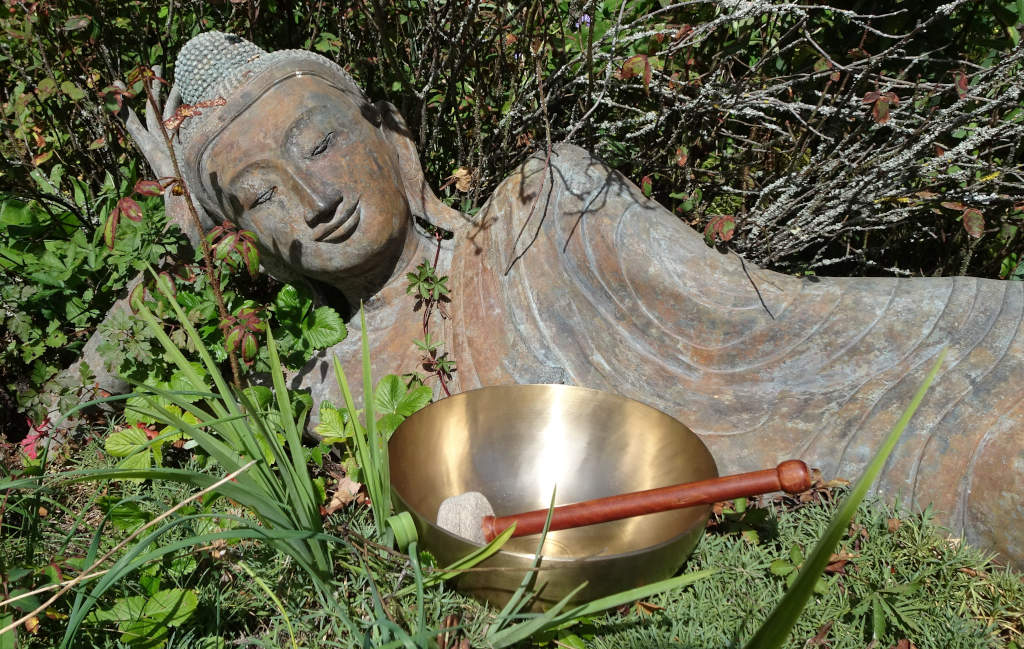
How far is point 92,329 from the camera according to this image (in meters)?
2.46

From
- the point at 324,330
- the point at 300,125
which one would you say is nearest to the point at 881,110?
the point at 300,125

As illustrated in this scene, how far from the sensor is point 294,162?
6.70 ft

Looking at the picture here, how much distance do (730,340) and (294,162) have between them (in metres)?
1.31

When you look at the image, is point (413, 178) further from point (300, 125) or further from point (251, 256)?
point (251, 256)

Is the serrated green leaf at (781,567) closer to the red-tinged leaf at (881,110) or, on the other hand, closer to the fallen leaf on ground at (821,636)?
the fallen leaf on ground at (821,636)

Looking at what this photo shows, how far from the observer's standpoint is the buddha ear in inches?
94.5

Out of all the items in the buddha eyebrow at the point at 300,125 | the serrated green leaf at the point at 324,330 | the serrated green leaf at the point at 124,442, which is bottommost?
the serrated green leaf at the point at 124,442

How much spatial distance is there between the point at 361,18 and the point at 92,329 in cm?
157

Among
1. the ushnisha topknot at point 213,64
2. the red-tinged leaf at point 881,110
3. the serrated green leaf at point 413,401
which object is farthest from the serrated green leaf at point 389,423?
the red-tinged leaf at point 881,110

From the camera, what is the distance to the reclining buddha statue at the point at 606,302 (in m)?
1.64

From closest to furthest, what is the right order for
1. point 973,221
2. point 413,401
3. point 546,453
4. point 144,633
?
1. point 144,633
2. point 546,453
3. point 413,401
4. point 973,221

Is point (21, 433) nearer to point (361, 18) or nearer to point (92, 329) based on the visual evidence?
point (92, 329)

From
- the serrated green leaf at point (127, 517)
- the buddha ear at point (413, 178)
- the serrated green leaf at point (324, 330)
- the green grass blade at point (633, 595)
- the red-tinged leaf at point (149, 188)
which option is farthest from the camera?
the buddha ear at point (413, 178)

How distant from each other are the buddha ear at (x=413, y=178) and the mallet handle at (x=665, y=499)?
1.24 meters
